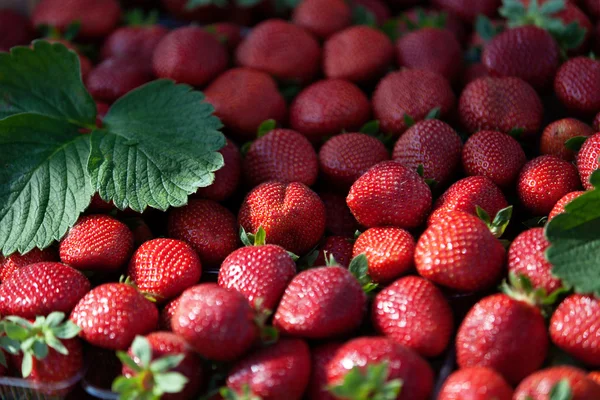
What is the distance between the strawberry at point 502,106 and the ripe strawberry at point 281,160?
15.3 inches

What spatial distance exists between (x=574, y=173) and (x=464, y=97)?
1.18 feet

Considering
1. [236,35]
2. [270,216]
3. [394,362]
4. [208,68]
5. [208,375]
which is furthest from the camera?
[236,35]

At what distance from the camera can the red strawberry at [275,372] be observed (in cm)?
A: 110

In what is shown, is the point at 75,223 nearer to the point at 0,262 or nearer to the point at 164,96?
the point at 0,262

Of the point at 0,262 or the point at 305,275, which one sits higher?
the point at 305,275

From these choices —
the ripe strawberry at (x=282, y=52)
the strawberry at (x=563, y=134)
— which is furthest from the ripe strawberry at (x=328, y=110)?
the strawberry at (x=563, y=134)

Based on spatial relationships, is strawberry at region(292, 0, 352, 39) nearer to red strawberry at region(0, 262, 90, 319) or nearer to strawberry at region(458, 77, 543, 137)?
strawberry at region(458, 77, 543, 137)

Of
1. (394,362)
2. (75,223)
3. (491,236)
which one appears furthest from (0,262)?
(491,236)

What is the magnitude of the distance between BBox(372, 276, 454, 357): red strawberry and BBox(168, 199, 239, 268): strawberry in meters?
0.39

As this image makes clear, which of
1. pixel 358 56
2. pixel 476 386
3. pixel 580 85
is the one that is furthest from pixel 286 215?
pixel 580 85

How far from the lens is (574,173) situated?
1462 mm

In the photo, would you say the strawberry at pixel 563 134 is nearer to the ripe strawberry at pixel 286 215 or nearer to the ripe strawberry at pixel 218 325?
the ripe strawberry at pixel 286 215

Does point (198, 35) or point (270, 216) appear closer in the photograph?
point (270, 216)

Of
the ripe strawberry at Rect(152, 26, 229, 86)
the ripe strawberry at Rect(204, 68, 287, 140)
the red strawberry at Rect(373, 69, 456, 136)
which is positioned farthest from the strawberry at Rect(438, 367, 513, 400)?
the ripe strawberry at Rect(152, 26, 229, 86)
